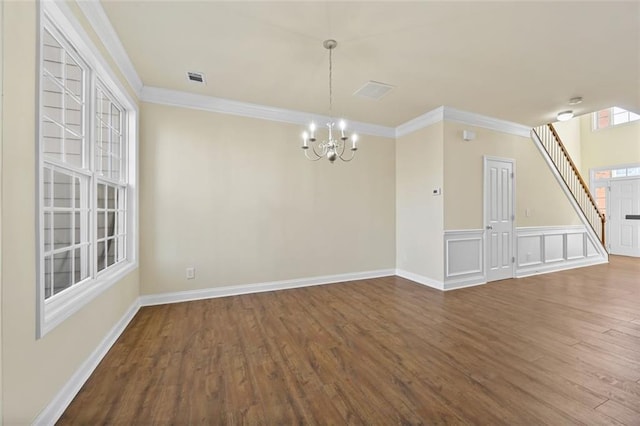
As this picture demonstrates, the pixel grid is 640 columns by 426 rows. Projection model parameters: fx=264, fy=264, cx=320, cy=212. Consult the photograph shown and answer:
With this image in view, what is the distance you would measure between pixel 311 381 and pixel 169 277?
262cm

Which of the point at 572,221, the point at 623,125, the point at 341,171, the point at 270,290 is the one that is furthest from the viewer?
the point at 623,125

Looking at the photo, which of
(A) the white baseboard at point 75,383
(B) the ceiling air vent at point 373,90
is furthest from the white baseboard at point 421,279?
(A) the white baseboard at point 75,383

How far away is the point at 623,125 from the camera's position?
7.21 m

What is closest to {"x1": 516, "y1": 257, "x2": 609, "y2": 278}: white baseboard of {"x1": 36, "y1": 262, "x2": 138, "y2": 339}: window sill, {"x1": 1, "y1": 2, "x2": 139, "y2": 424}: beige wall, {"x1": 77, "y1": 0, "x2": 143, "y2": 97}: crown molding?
{"x1": 36, "y1": 262, "x2": 138, "y2": 339}: window sill

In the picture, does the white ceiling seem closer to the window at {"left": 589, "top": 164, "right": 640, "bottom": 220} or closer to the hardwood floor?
the hardwood floor

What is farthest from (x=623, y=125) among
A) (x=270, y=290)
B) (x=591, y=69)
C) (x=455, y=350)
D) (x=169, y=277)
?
Result: (x=169, y=277)

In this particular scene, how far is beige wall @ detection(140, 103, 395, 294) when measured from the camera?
3.59 metres

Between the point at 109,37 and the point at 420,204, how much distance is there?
457 centimetres

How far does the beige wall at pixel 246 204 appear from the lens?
3588 millimetres

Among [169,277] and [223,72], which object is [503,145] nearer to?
[223,72]

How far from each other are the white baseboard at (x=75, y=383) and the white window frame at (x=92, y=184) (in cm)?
45

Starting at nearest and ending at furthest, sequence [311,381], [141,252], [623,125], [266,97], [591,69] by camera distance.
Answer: [311,381] → [591,69] → [141,252] → [266,97] → [623,125]

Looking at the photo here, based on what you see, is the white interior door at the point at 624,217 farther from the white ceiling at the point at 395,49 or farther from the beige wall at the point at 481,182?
the white ceiling at the point at 395,49

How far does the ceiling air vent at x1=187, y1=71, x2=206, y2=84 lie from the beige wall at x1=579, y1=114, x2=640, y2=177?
1033 centimetres
